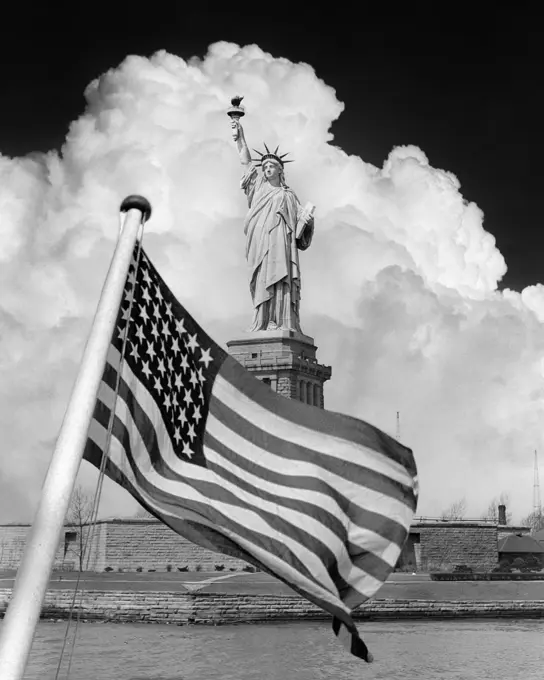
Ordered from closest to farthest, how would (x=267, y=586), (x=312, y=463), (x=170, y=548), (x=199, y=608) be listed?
(x=312, y=463) → (x=199, y=608) → (x=267, y=586) → (x=170, y=548)

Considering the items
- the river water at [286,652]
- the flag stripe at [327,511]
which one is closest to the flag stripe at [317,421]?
the flag stripe at [327,511]

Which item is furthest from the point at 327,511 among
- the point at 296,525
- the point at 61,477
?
the point at 61,477

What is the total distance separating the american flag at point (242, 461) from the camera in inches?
218

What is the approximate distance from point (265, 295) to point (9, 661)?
3875 centimetres

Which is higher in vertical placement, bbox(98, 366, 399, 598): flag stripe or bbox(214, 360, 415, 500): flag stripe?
bbox(214, 360, 415, 500): flag stripe

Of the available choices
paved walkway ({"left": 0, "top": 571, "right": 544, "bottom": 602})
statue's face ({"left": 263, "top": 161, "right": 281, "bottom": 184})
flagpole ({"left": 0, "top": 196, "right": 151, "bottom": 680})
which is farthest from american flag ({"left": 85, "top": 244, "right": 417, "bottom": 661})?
statue's face ({"left": 263, "top": 161, "right": 281, "bottom": 184})

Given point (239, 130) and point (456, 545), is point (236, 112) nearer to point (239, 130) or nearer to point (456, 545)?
point (239, 130)

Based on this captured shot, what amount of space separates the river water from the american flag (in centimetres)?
1070

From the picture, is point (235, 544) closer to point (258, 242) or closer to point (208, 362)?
point (208, 362)

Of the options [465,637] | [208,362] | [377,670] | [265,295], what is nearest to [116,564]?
[265,295]

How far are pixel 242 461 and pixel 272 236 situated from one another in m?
37.1

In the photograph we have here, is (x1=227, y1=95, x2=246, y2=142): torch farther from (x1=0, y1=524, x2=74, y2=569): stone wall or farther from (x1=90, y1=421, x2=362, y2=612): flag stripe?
(x1=90, y1=421, x2=362, y2=612): flag stripe

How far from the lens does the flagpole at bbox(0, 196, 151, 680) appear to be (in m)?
3.93

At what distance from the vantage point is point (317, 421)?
5.93m
